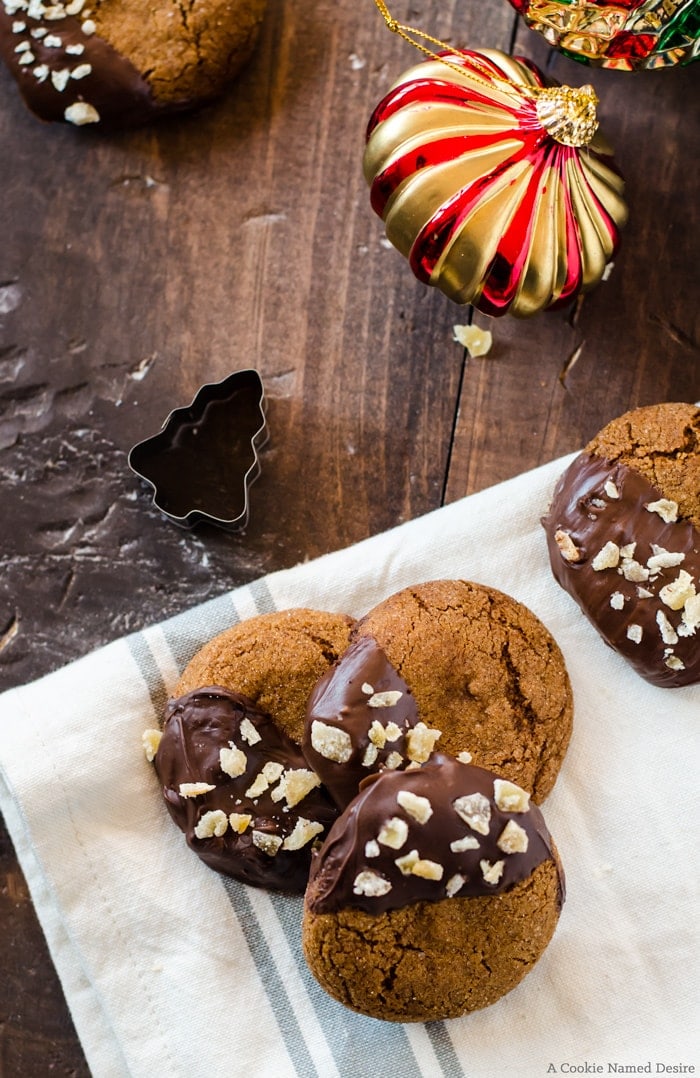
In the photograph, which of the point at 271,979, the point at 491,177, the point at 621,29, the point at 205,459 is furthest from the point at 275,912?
the point at 621,29

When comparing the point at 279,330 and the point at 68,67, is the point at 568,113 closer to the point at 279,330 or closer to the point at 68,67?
the point at 279,330

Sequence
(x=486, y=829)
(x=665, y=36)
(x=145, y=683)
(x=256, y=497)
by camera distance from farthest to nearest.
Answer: (x=256, y=497)
(x=145, y=683)
(x=665, y=36)
(x=486, y=829)

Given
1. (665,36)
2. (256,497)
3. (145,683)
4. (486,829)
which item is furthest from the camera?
(256,497)

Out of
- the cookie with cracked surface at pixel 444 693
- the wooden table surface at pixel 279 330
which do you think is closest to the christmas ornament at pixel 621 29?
the wooden table surface at pixel 279 330

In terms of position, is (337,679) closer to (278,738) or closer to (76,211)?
(278,738)

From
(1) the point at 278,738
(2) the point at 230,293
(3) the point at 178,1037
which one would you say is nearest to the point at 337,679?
(1) the point at 278,738

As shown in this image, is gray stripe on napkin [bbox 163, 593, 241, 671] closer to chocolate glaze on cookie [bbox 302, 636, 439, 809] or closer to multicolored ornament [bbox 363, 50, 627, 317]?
chocolate glaze on cookie [bbox 302, 636, 439, 809]
